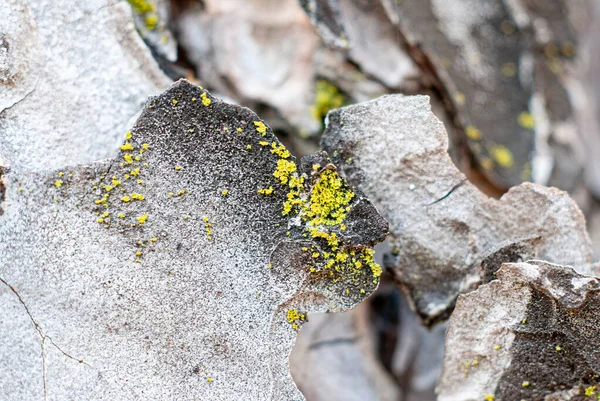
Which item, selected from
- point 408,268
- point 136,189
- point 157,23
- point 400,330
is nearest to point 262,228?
point 136,189

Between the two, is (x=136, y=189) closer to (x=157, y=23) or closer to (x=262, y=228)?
(x=262, y=228)

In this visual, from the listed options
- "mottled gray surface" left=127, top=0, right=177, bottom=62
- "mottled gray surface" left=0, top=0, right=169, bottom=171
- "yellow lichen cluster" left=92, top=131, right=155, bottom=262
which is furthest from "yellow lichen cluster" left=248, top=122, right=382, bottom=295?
"mottled gray surface" left=127, top=0, right=177, bottom=62

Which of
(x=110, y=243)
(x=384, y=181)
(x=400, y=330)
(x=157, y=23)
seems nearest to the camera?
(x=110, y=243)

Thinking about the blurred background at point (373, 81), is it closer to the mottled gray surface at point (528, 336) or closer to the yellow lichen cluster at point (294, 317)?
the mottled gray surface at point (528, 336)

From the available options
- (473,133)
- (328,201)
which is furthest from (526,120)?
(328,201)

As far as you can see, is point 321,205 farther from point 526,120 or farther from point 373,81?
point 526,120

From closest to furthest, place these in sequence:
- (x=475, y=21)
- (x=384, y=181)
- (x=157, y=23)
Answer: (x=384, y=181)
(x=157, y=23)
(x=475, y=21)

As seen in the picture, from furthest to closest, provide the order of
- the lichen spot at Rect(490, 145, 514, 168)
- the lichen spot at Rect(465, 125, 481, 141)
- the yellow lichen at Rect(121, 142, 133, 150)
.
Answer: the lichen spot at Rect(490, 145, 514, 168)
the lichen spot at Rect(465, 125, 481, 141)
the yellow lichen at Rect(121, 142, 133, 150)

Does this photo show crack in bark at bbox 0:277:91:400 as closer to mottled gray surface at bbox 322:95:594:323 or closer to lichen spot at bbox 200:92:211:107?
lichen spot at bbox 200:92:211:107
